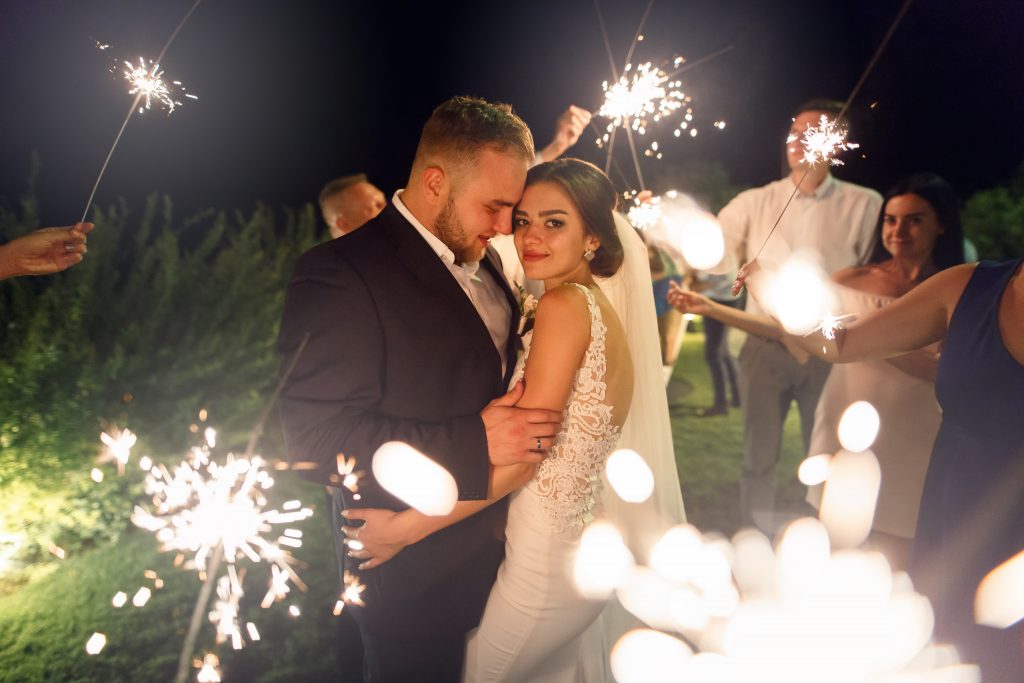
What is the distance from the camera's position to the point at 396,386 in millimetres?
1878

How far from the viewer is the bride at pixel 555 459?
193cm

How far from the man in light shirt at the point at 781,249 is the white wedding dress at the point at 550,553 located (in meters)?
2.45

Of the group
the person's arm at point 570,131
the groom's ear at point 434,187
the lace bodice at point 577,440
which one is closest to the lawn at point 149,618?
the lace bodice at point 577,440

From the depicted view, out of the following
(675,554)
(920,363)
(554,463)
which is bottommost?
(675,554)

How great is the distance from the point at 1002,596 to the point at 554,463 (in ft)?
5.57

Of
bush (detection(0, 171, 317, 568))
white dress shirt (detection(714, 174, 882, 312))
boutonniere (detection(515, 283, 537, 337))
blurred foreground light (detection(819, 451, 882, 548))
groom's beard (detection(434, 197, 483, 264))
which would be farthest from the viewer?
white dress shirt (detection(714, 174, 882, 312))

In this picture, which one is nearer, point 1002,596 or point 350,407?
point 350,407

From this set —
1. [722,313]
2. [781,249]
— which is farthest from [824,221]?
[722,313]

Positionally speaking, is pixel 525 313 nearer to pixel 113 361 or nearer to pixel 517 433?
pixel 517 433

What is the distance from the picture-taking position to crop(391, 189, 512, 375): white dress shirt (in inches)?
79.1

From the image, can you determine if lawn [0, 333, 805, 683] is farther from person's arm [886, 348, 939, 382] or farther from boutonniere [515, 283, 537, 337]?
boutonniere [515, 283, 537, 337]

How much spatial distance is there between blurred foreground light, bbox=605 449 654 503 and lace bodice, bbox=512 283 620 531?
51cm

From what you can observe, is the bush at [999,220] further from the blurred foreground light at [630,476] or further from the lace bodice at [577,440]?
the lace bodice at [577,440]

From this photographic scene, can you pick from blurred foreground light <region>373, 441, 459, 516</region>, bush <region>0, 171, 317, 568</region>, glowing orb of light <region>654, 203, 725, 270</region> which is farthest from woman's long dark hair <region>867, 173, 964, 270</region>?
bush <region>0, 171, 317, 568</region>
